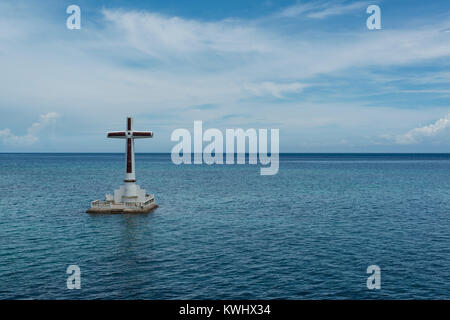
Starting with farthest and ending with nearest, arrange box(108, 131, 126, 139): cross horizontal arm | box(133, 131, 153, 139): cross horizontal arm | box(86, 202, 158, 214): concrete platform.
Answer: box(108, 131, 126, 139): cross horizontal arm → box(133, 131, 153, 139): cross horizontal arm → box(86, 202, 158, 214): concrete platform

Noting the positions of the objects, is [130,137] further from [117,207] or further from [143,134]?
[117,207]

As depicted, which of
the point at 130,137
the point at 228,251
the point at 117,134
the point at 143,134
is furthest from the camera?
the point at 117,134

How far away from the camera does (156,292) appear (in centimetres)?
3431

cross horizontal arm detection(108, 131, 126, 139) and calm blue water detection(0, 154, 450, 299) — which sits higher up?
cross horizontal arm detection(108, 131, 126, 139)

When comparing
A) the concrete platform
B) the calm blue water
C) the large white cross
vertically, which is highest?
the large white cross

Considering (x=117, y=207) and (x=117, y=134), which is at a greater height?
(x=117, y=134)

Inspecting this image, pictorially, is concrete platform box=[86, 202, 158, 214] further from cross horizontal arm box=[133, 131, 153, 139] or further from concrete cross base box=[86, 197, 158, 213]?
cross horizontal arm box=[133, 131, 153, 139]

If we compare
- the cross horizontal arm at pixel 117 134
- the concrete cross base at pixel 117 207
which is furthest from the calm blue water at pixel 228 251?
the cross horizontal arm at pixel 117 134

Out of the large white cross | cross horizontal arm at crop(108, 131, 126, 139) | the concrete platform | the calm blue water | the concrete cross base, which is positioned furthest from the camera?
cross horizontal arm at crop(108, 131, 126, 139)

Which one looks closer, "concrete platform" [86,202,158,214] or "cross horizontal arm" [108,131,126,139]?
"concrete platform" [86,202,158,214]

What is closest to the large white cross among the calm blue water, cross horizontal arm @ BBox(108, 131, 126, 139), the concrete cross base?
cross horizontal arm @ BBox(108, 131, 126, 139)

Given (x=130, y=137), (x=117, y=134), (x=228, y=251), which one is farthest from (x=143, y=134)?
(x=228, y=251)

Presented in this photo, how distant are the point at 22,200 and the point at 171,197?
35956 mm

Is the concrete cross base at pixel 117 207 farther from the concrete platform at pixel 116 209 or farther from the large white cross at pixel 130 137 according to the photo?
the large white cross at pixel 130 137
